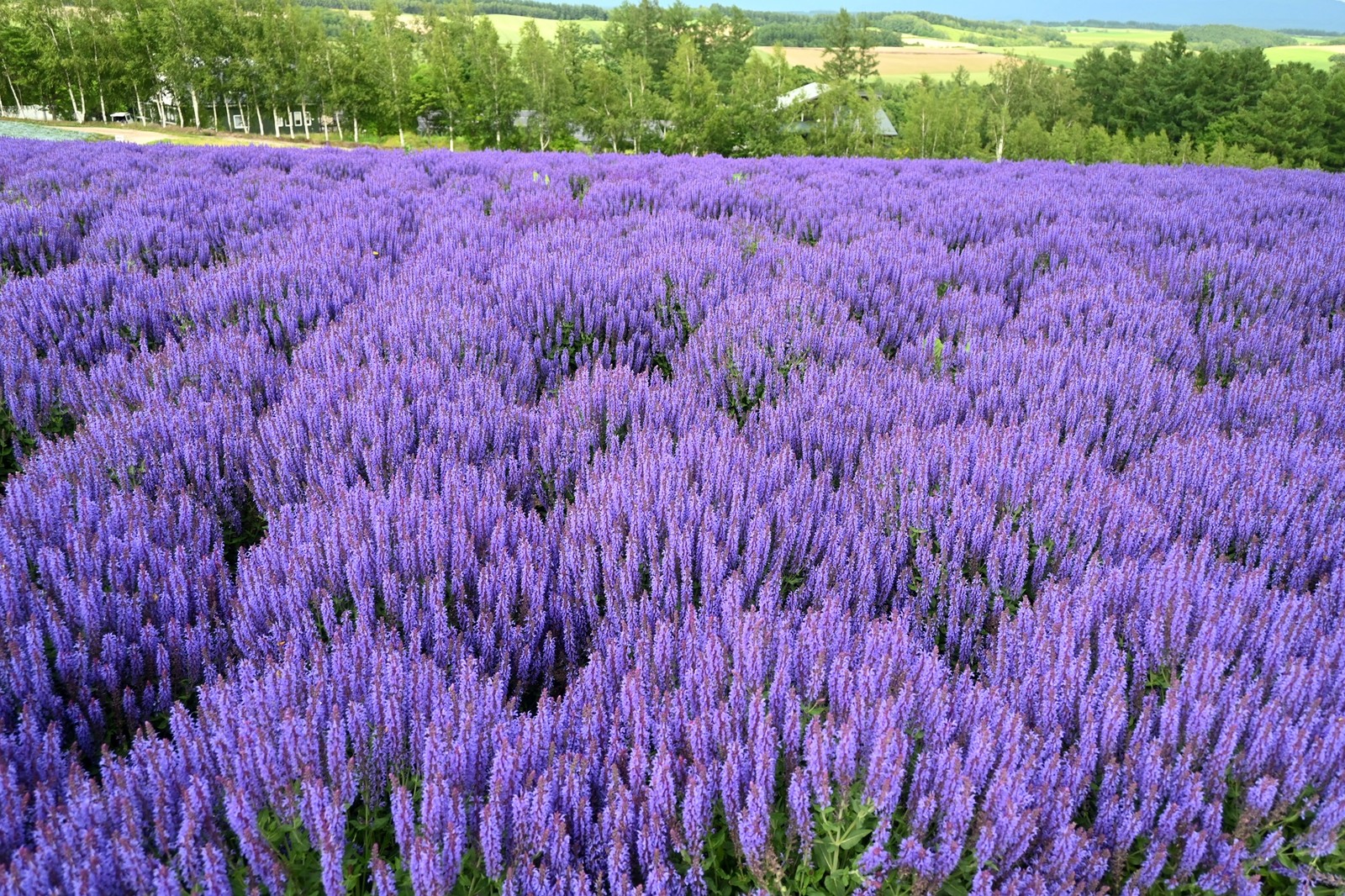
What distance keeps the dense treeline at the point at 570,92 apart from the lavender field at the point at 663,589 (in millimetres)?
30963

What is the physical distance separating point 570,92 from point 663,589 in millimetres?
52501

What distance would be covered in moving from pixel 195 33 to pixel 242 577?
6012 cm

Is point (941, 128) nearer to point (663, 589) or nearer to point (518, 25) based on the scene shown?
point (663, 589)

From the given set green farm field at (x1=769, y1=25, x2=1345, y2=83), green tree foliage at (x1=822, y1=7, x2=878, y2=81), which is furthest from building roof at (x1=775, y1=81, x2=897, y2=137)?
green farm field at (x1=769, y1=25, x2=1345, y2=83)

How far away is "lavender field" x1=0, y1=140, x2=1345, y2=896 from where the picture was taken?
1.13 m

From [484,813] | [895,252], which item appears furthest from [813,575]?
[895,252]

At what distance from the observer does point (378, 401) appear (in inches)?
98.3

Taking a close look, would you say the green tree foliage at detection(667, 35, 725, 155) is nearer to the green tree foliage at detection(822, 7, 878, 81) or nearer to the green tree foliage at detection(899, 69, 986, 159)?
the green tree foliage at detection(899, 69, 986, 159)

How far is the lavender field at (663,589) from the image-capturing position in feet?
3.71

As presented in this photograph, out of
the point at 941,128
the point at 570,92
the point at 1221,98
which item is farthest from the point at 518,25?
the point at 941,128

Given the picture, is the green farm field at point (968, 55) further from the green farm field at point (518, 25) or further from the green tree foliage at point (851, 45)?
the green farm field at point (518, 25)

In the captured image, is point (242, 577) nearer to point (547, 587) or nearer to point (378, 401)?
point (547, 587)

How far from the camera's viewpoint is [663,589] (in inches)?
68.2

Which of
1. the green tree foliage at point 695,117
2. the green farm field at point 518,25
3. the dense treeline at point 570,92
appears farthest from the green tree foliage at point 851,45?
the green farm field at point 518,25
